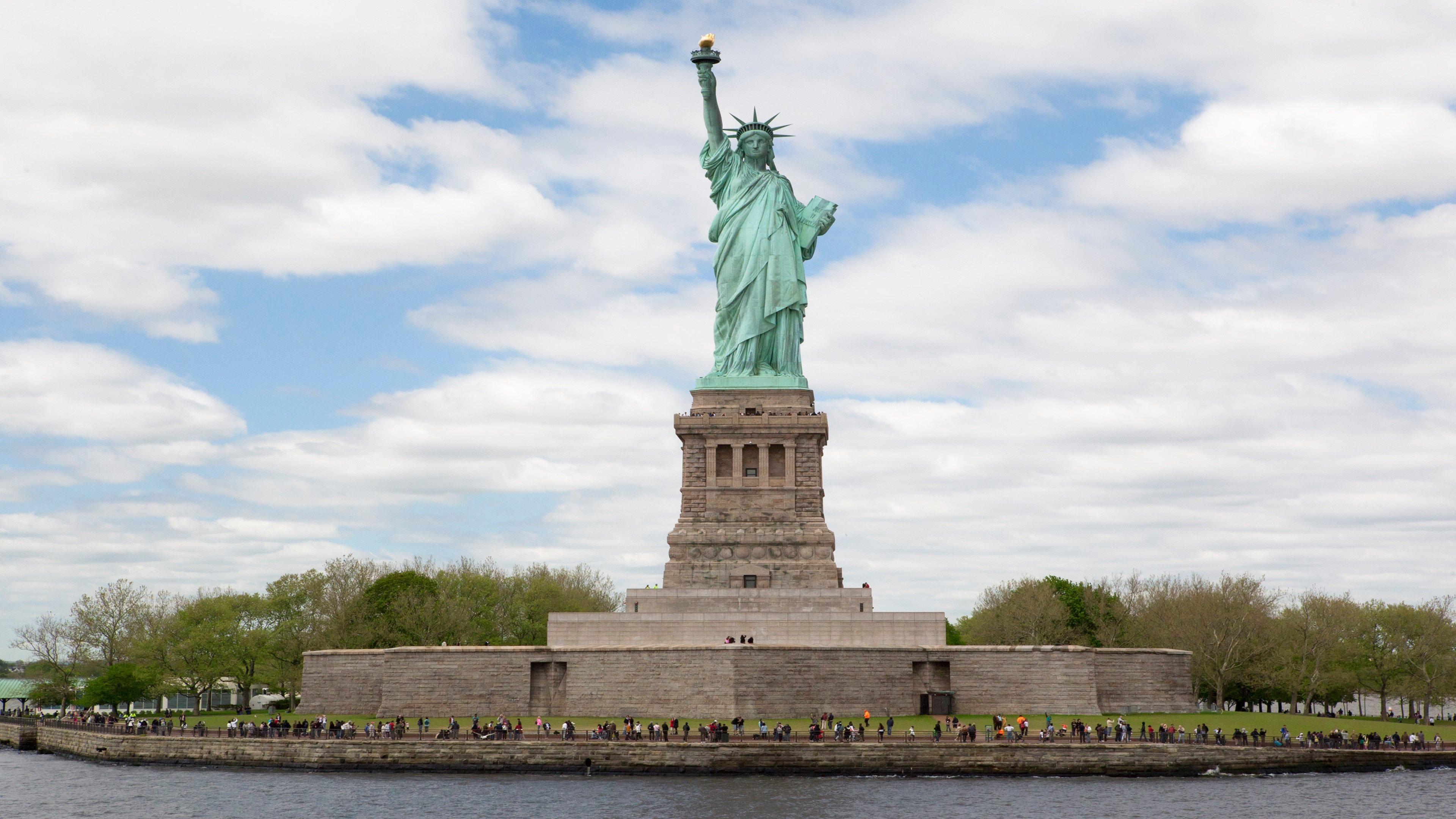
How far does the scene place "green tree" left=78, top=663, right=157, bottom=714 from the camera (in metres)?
64.1

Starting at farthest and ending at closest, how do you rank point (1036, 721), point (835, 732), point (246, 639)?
point (246, 639)
point (1036, 721)
point (835, 732)

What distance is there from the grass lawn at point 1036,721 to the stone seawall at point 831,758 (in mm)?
1908

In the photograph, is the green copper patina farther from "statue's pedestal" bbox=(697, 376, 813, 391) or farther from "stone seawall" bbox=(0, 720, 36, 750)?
"stone seawall" bbox=(0, 720, 36, 750)

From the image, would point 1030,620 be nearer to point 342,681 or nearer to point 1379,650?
point 1379,650

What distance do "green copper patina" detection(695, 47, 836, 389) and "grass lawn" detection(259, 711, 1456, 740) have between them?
15.1 meters

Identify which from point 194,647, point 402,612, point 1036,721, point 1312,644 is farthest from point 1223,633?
point 194,647

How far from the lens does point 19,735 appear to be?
60.8 m

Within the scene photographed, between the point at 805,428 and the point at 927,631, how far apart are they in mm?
9893

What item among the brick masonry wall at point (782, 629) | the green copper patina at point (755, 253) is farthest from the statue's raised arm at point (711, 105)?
the brick masonry wall at point (782, 629)

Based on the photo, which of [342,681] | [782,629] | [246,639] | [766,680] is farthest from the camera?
[246,639]

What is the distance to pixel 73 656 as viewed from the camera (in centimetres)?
7550

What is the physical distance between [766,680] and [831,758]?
4.63 meters

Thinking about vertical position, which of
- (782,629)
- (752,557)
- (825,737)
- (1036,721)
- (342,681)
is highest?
(752,557)

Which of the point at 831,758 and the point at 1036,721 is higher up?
the point at 1036,721
